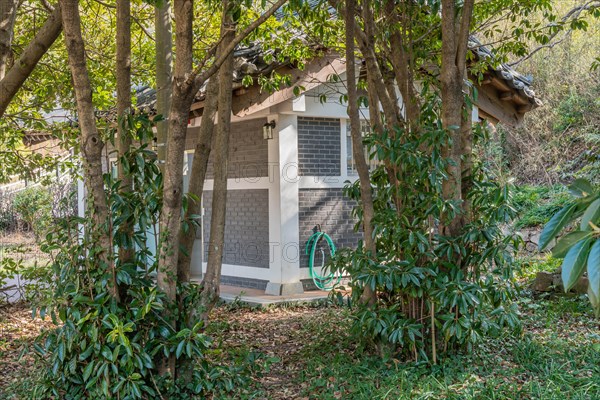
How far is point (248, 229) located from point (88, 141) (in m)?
5.50

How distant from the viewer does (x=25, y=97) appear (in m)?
9.50

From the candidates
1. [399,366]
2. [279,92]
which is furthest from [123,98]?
[279,92]

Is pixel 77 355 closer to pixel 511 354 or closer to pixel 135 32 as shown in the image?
pixel 511 354

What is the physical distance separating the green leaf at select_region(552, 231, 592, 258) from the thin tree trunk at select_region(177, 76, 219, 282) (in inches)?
136

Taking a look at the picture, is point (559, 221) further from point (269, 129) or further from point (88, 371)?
point (269, 129)

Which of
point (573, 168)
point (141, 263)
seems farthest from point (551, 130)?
point (141, 263)

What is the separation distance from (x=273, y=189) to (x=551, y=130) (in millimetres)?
10921

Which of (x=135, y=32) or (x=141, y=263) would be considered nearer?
(x=141, y=263)

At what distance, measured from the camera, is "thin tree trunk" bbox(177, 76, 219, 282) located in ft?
15.0

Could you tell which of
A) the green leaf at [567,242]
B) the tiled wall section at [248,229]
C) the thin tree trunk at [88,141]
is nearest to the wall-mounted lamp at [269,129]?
the tiled wall section at [248,229]

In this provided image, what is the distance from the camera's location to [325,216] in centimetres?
948

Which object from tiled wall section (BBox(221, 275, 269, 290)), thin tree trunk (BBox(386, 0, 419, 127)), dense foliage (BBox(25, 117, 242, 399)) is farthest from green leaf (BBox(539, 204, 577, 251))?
tiled wall section (BBox(221, 275, 269, 290))

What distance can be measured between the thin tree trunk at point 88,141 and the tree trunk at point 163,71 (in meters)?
0.94

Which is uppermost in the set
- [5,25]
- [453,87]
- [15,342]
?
[5,25]
